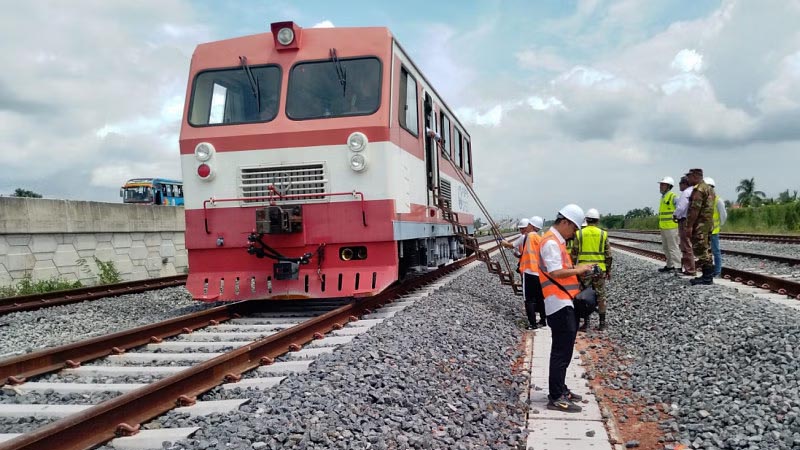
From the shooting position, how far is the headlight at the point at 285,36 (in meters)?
7.95

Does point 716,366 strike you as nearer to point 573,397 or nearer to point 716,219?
point 573,397

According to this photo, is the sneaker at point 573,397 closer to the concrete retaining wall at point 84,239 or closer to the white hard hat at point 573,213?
the white hard hat at point 573,213

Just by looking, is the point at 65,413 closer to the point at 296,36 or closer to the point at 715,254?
the point at 296,36

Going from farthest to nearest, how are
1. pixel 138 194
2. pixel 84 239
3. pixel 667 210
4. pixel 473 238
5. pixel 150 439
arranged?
pixel 138 194, pixel 84 239, pixel 473 238, pixel 667 210, pixel 150 439

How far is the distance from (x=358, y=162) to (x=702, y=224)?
5.81m

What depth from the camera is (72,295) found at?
33.7ft

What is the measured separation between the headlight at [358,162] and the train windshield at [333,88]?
63 cm

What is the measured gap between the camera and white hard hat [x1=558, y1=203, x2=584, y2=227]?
4.90 m

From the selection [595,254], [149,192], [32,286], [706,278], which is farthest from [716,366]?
[149,192]

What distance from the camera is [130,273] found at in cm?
1415

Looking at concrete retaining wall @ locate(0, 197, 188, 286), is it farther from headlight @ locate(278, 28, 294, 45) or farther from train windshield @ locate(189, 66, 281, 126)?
headlight @ locate(278, 28, 294, 45)

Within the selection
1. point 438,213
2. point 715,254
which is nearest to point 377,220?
point 438,213

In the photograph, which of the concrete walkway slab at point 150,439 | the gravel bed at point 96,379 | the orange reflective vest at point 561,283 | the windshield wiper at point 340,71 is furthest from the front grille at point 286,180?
the concrete walkway slab at point 150,439

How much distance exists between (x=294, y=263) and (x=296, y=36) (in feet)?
9.85
